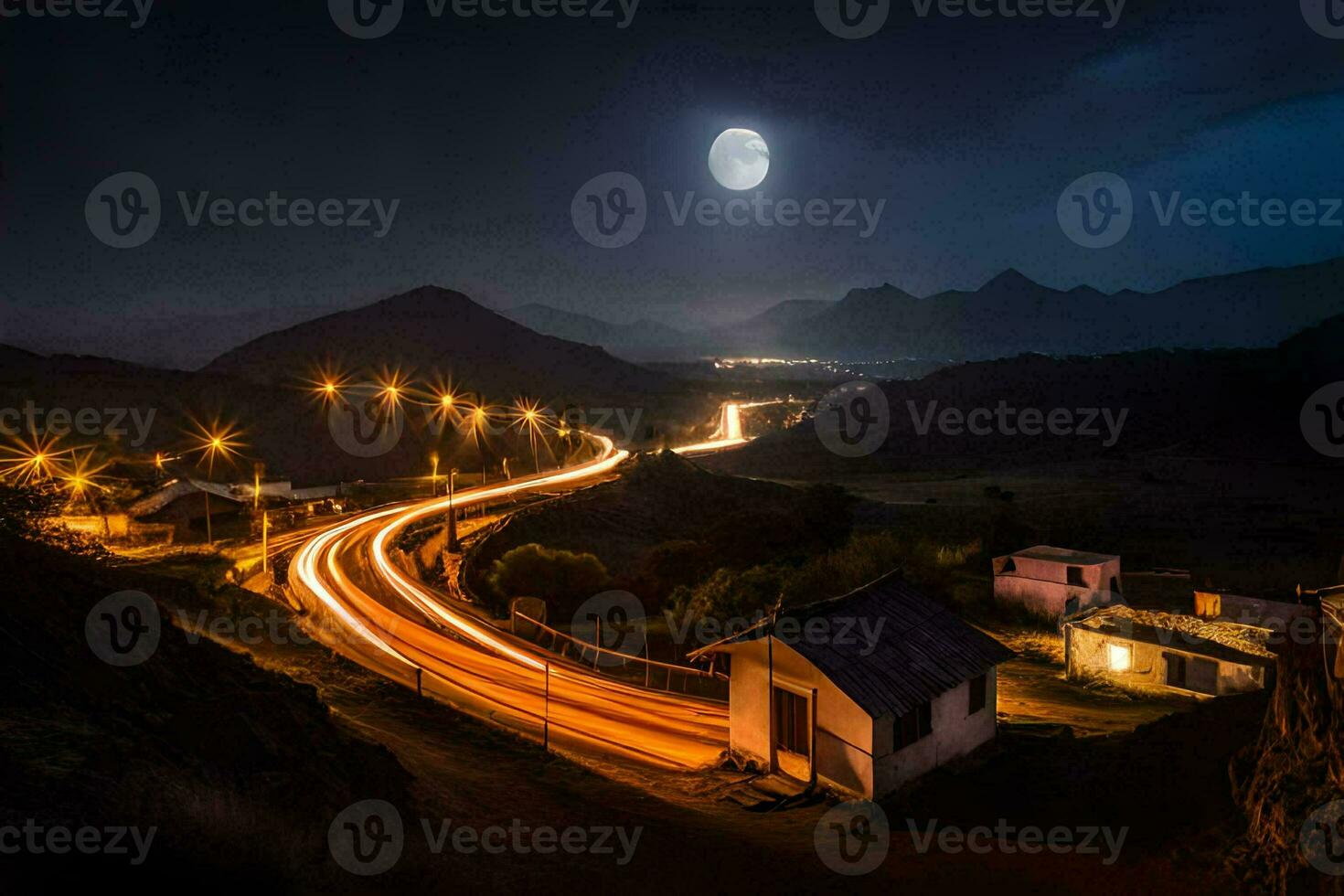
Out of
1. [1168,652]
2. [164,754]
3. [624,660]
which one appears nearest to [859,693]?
[164,754]

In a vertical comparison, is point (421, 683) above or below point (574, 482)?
below

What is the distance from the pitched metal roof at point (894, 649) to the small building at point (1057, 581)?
1393 centimetres

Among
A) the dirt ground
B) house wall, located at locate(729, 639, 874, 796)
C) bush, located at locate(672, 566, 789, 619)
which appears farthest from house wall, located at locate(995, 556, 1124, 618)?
house wall, located at locate(729, 639, 874, 796)

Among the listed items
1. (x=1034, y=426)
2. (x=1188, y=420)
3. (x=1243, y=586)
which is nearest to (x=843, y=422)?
(x=1034, y=426)

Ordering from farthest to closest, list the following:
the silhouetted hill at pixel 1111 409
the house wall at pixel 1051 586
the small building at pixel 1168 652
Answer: the silhouetted hill at pixel 1111 409 → the house wall at pixel 1051 586 → the small building at pixel 1168 652

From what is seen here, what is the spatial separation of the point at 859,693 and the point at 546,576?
78.4 feet

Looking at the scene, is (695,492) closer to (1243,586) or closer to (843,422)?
(1243,586)

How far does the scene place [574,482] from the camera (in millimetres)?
Answer: 59500

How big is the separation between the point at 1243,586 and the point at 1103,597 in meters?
8.19

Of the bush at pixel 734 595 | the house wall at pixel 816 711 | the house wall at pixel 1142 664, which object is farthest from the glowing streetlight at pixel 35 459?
the house wall at pixel 1142 664

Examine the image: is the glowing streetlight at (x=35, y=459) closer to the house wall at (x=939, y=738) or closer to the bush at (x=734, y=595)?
the bush at (x=734, y=595)

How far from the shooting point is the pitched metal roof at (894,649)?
14.9 m

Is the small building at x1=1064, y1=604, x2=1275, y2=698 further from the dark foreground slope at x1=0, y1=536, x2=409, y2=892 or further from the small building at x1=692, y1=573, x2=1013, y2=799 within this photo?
the dark foreground slope at x1=0, y1=536, x2=409, y2=892

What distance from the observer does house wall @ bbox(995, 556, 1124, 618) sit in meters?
29.6
